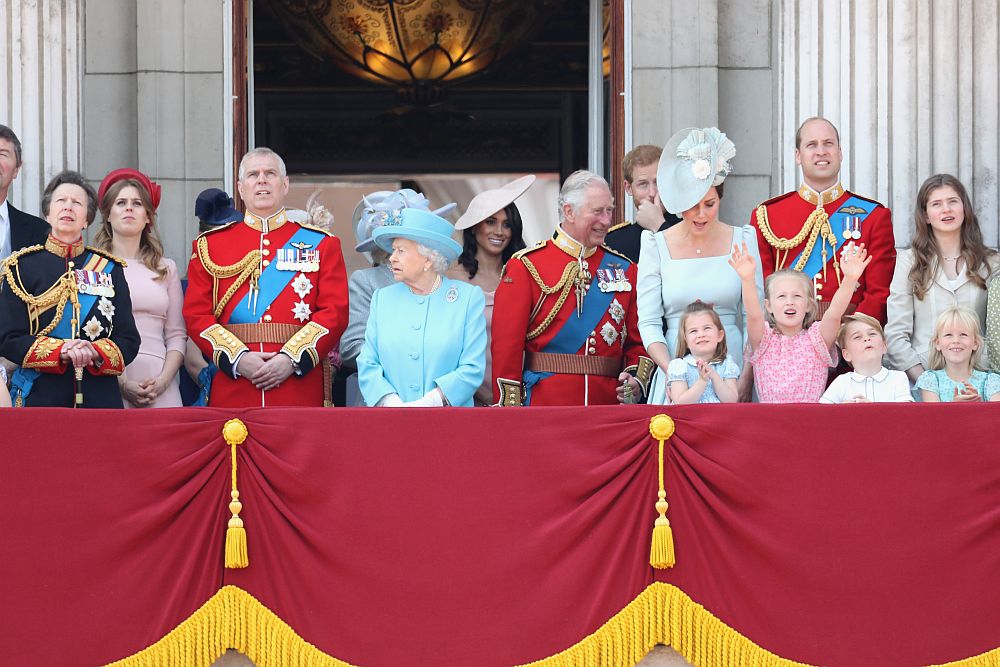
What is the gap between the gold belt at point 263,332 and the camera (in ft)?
21.9

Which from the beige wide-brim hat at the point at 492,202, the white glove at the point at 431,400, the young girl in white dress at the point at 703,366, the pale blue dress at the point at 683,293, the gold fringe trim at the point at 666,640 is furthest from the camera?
the beige wide-brim hat at the point at 492,202

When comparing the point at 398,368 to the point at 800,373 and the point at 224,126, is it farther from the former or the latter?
the point at 224,126

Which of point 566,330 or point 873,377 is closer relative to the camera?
point 873,377

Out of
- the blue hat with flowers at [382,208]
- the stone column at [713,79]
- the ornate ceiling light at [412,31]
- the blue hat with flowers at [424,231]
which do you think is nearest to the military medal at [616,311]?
the blue hat with flowers at [424,231]

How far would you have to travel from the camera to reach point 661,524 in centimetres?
556

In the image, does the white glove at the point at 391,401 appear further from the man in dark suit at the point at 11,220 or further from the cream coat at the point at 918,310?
the cream coat at the point at 918,310

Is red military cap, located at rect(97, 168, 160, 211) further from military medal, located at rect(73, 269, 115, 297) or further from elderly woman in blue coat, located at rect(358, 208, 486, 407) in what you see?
elderly woman in blue coat, located at rect(358, 208, 486, 407)

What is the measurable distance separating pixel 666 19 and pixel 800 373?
111 inches

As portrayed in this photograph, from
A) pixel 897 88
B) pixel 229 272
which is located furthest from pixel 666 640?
pixel 897 88

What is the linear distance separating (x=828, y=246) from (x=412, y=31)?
716 cm

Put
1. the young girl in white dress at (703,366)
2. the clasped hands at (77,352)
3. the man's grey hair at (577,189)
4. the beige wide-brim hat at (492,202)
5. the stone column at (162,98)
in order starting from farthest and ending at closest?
the stone column at (162,98) → the beige wide-brim hat at (492,202) → the man's grey hair at (577,189) → the clasped hands at (77,352) → the young girl in white dress at (703,366)

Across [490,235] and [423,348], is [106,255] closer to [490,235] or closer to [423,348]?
[423,348]

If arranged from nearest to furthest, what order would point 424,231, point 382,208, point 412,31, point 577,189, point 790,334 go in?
1. point 790,334
2. point 424,231
3. point 577,189
4. point 382,208
5. point 412,31

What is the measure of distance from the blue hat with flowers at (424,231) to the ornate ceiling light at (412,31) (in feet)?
21.0
